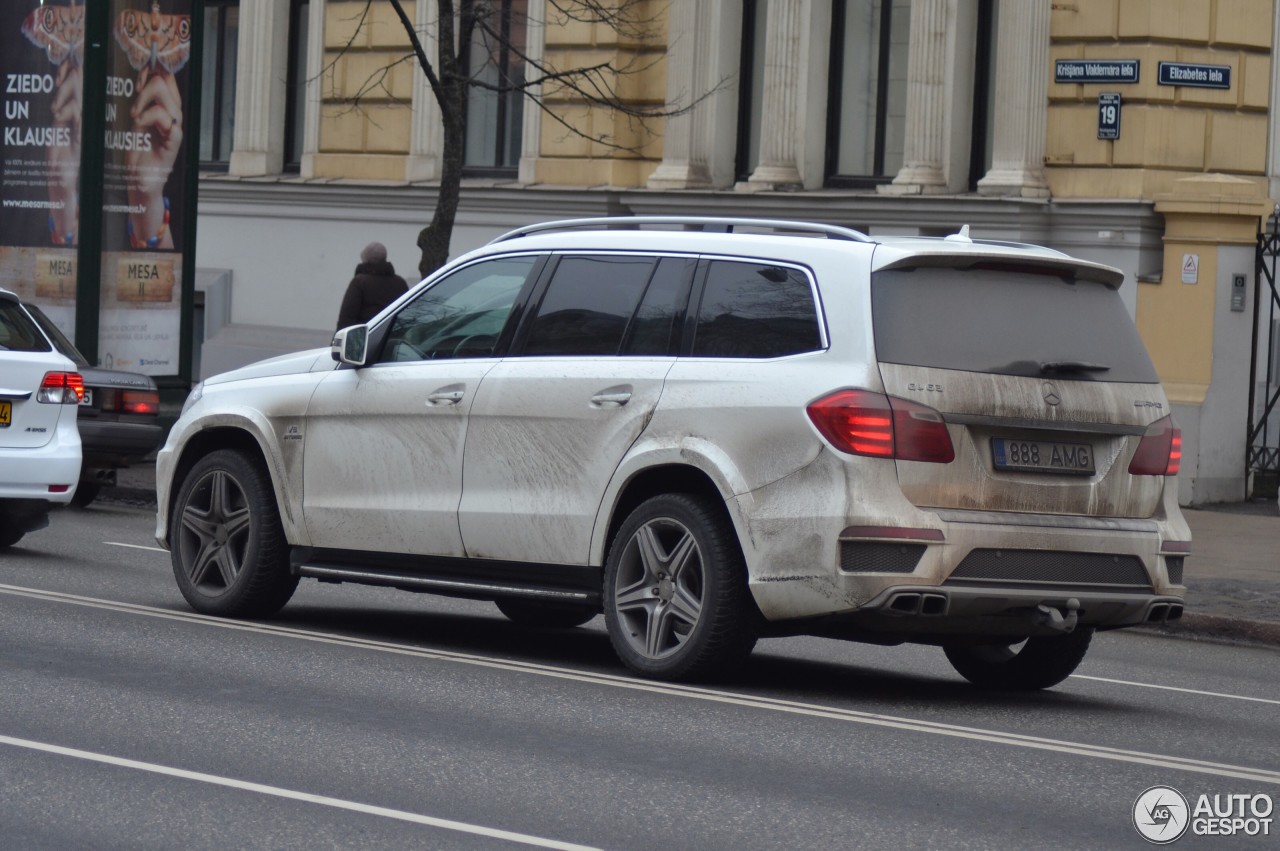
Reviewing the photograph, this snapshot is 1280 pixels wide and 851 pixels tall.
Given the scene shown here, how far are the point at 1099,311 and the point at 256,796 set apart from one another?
4.13m

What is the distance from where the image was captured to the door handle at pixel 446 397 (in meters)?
9.60

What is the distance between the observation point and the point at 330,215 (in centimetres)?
2639

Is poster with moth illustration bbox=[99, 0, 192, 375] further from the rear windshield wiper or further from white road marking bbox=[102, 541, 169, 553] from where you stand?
Result: the rear windshield wiper

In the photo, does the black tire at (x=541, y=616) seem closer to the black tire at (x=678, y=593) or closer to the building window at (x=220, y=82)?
the black tire at (x=678, y=593)

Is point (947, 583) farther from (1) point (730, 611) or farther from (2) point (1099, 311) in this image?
(2) point (1099, 311)

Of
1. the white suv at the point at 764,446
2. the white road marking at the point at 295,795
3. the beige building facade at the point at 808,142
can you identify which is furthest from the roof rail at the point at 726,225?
the beige building facade at the point at 808,142

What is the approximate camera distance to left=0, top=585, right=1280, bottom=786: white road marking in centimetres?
764

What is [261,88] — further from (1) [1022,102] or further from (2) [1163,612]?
(2) [1163,612]

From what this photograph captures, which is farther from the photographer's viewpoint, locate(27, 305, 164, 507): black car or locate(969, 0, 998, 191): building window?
locate(969, 0, 998, 191): building window

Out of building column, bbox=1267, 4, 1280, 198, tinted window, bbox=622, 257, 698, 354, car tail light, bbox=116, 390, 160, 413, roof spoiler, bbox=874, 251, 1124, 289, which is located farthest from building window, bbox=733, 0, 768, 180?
roof spoiler, bbox=874, 251, 1124, 289

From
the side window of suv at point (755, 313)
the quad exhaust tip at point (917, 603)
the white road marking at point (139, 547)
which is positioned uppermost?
the side window of suv at point (755, 313)

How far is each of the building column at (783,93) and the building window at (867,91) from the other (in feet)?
1.41

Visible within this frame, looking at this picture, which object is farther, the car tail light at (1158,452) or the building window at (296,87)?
the building window at (296,87)

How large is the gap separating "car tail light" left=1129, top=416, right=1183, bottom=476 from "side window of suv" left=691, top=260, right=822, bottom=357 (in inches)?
54.7
